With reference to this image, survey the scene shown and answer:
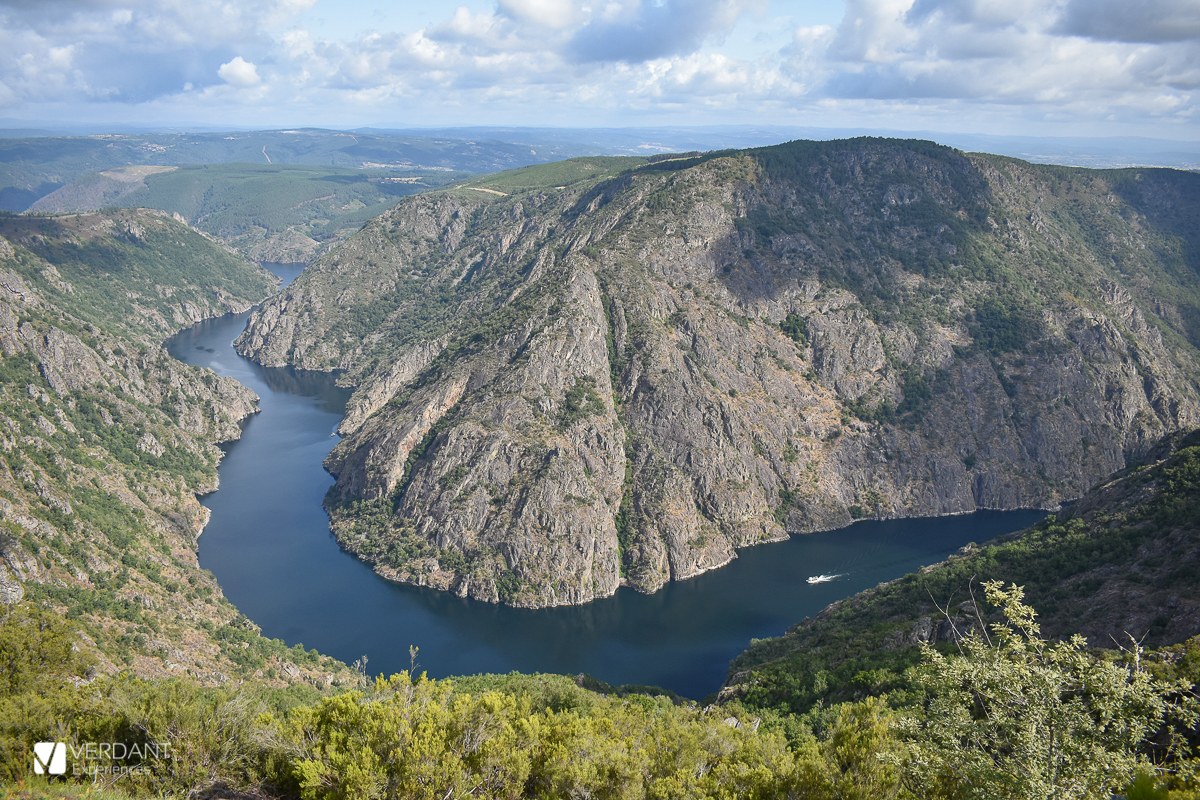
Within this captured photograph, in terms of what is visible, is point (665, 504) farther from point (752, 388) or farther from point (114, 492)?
point (114, 492)

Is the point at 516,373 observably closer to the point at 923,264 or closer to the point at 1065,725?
the point at 923,264

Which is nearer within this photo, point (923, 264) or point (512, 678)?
point (512, 678)

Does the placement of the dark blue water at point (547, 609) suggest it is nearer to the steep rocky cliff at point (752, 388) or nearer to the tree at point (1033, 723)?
the steep rocky cliff at point (752, 388)

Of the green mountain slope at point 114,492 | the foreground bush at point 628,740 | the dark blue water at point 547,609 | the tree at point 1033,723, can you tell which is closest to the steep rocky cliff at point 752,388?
the dark blue water at point 547,609

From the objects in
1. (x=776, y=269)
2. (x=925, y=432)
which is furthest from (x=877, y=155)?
(x=925, y=432)

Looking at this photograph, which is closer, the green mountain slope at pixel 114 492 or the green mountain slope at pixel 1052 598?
the green mountain slope at pixel 1052 598
